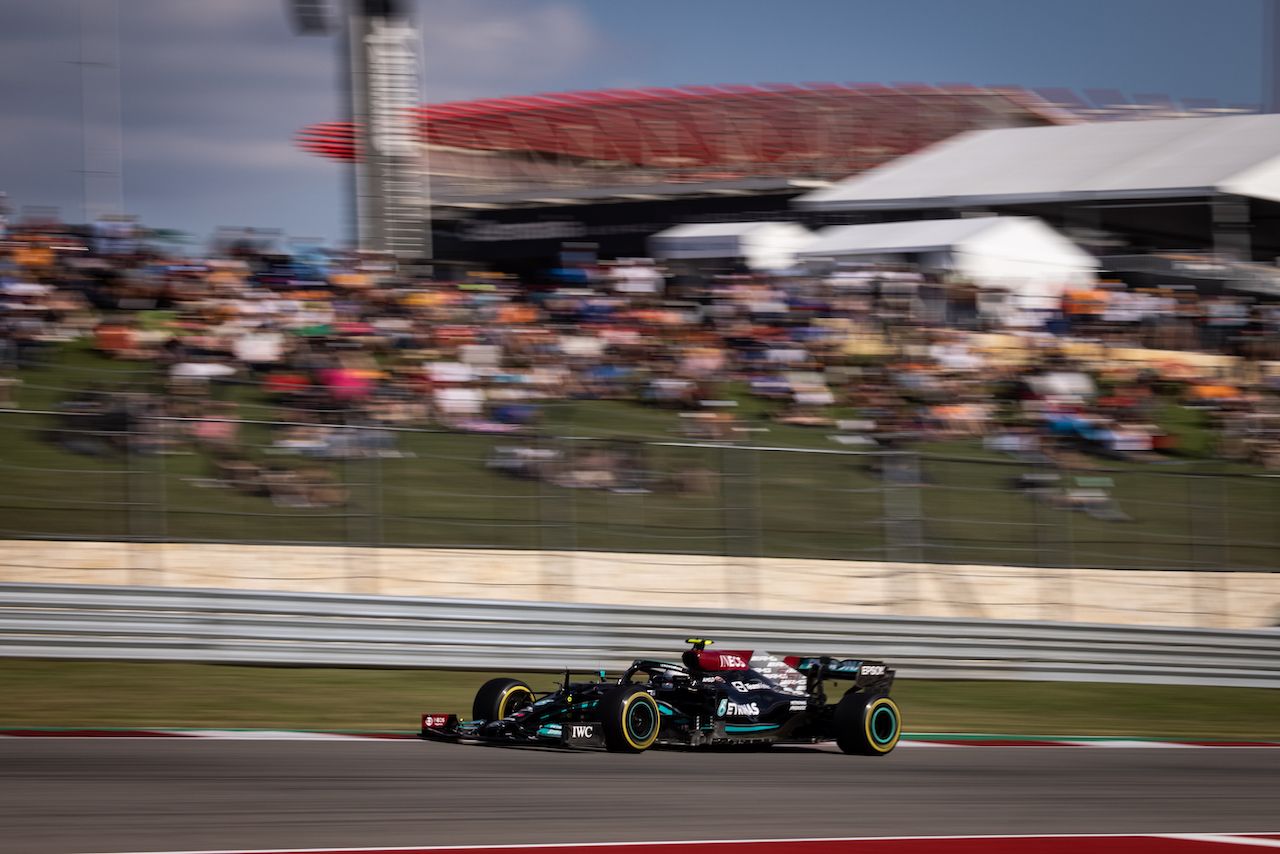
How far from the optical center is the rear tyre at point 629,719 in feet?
25.4

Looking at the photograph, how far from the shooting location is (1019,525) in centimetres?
1254

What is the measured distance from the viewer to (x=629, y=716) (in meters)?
7.78

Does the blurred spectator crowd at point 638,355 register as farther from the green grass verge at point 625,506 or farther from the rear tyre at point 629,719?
the rear tyre at point 629,719

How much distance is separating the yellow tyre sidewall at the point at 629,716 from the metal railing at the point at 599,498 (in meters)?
3.75

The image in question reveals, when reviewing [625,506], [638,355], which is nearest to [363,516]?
[625,506]

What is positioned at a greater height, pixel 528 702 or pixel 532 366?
pixel 532 366

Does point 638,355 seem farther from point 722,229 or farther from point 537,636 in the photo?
point 722,229

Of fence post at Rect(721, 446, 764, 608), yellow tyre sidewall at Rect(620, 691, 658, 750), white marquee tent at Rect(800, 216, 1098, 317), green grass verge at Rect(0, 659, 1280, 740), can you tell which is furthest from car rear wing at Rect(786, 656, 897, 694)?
white marquee tent at Rect(800, 216, 1098, 317)

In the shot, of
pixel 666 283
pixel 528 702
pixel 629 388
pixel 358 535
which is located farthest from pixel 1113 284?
pixel 528 702

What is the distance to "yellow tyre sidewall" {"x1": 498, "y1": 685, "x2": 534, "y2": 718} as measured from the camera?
26.4ft

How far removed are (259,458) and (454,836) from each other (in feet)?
21.3

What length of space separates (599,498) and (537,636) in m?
1.44

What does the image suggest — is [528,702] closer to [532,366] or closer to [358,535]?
[358,535]

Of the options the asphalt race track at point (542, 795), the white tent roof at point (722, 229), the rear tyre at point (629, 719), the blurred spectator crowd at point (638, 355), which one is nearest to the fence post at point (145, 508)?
the blurred spectator crowd at point (638, 355)
